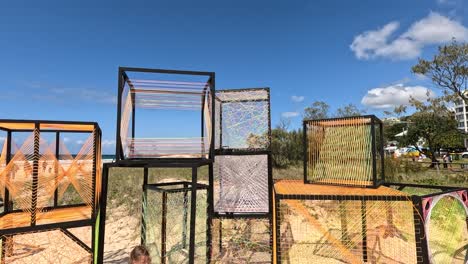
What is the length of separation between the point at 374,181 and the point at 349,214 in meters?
2.92

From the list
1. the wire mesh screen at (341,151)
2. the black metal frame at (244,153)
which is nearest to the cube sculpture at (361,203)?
the wire mesh screen at (341,151)

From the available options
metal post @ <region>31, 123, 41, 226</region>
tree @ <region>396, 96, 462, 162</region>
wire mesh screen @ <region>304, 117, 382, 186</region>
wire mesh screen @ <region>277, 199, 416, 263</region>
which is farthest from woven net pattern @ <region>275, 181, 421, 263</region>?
tree @ <region>396, 96, 462, 162</region>

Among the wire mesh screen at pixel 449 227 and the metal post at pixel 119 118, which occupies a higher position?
the metal post at pixel 119 118

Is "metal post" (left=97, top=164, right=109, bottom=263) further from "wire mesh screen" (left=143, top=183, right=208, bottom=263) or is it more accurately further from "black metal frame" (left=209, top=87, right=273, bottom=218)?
"black metal frame" (left=209, top=87, right=273, bottom=218)

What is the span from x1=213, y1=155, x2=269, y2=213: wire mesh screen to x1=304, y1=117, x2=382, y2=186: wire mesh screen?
1.63 metres

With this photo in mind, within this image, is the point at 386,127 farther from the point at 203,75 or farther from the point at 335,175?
the point at 203,75

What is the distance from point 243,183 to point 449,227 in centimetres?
520

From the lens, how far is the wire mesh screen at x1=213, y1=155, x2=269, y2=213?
604 cm

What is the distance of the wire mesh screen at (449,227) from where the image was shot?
5461 mm

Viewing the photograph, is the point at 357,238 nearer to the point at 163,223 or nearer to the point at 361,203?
the point at 361,203

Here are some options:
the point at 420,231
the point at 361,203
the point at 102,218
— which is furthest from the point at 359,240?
the point at 102,218

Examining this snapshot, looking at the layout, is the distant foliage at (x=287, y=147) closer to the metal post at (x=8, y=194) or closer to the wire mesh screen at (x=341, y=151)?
the wire mesh screen at (x=341, y=151)

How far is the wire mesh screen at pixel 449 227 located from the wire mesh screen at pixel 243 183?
288 cm

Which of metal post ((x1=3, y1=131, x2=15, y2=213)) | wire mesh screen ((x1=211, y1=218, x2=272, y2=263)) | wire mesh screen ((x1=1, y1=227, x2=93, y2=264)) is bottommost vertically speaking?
wire mesh screen ((x1=1, y1=227, x2=93, y2=264))
